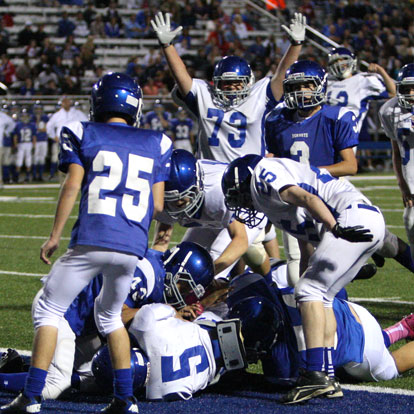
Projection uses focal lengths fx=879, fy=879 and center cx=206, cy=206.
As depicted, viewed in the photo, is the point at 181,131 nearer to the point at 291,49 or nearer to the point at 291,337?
the point at 291,49

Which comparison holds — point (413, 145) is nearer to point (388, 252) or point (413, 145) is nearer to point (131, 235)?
point (388, 252)

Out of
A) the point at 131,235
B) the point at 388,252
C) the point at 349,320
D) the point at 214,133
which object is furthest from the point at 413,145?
the point at 131,235

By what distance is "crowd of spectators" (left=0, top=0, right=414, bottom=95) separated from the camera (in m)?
20.5

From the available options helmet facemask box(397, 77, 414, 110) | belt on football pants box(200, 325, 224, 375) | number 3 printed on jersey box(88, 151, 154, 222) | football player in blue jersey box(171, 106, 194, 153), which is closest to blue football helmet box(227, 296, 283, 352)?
belt on football pants box(200, 325, 224, 375)

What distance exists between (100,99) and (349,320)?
1549 millimetres

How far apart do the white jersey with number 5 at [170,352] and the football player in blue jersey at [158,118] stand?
15360 mm

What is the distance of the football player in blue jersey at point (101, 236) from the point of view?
3.50 meters

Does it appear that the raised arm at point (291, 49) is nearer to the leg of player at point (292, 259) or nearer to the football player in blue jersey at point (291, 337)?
the leg of player at point (292, 259)

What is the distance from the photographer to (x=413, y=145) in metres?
5.99

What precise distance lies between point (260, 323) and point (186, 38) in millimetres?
18702

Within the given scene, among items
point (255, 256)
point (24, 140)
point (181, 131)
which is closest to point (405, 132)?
point (255, 256)

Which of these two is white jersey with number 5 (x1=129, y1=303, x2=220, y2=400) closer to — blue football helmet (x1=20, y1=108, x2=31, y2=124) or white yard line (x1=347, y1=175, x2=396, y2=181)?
white yard line (x1=347, y1=175, x2=396, y2=181)

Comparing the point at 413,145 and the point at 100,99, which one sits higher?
the point at 100,99

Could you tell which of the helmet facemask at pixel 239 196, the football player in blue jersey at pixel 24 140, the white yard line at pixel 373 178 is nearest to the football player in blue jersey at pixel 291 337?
the helmet facemask at pixel 239 196
